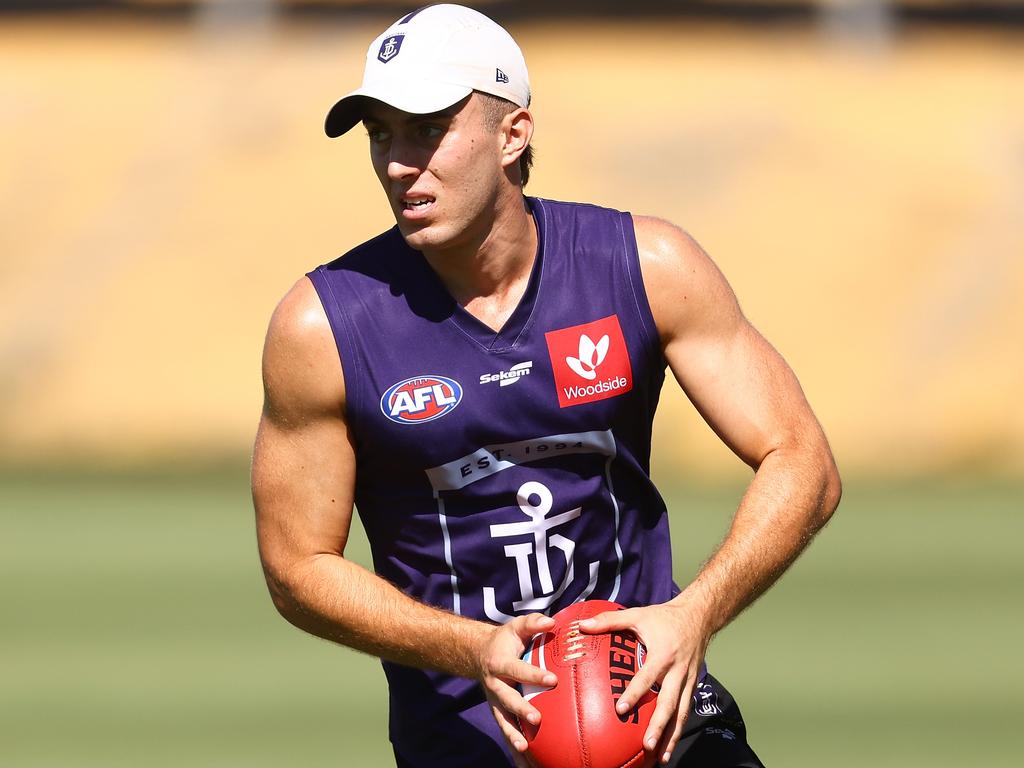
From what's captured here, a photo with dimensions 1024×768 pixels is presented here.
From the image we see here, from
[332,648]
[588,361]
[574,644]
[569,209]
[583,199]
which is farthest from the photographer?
[583,199]

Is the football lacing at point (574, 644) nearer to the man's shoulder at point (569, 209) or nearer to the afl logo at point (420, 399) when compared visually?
the afl logo at point (420, 399)

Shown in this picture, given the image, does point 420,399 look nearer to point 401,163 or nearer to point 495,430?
point 495,430

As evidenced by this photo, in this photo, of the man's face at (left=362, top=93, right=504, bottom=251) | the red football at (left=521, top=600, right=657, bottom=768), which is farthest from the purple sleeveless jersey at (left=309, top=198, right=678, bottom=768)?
the red football at (left=521, top=600, right=657, bottom=768)

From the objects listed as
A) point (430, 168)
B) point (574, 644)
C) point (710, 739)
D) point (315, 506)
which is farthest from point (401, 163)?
point (710, 739)

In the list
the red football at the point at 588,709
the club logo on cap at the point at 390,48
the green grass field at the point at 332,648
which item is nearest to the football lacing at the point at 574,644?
the red football at the point at 588,709

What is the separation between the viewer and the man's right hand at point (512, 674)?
4324 millimetres

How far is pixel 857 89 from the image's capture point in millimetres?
15414

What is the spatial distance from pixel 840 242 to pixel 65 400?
262 inches

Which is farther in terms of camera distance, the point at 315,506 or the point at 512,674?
the point at 315,506

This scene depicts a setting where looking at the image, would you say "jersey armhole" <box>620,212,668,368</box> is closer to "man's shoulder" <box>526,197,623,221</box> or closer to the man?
the man

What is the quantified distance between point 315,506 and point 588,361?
32.8 inches

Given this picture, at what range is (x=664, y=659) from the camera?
435 centimetres

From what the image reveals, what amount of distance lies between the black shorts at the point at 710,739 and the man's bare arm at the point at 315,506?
76cm

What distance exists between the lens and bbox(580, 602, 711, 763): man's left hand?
4320 millimetres
